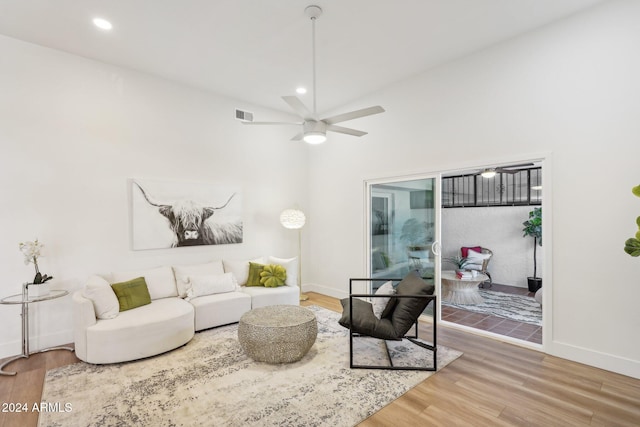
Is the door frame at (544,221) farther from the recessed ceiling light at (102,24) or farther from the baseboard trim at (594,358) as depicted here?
the recessed ceiling light at (102,24)

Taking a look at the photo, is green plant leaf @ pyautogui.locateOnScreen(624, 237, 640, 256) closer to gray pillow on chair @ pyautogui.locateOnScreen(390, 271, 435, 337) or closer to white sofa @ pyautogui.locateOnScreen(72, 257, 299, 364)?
gray pillow on chair @ pyautogui.locateOnScreen(390, 271, 435, 337)

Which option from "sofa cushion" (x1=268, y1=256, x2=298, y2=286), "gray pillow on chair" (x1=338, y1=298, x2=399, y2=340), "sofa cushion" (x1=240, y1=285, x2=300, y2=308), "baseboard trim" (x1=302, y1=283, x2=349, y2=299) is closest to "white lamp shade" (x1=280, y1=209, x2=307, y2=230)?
"sofa cushion" (x1=268, y1=256, x2=298, y2=286)

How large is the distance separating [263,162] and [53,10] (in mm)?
3286

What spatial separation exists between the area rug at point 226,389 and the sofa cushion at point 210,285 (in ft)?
2.86

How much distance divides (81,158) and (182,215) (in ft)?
→ 4.66

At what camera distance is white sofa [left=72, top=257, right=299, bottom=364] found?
10.4 ft

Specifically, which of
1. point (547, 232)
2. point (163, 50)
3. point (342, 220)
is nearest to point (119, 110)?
point (163, 50)

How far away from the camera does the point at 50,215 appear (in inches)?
145

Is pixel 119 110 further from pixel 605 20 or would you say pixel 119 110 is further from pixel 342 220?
pixel 605 20

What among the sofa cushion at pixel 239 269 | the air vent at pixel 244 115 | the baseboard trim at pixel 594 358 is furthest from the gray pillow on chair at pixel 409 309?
the air vent at pixel 244 115

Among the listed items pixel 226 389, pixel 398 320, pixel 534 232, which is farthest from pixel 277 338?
pixel 534 232

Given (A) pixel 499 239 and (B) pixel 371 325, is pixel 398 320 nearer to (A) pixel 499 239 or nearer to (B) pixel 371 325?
(B) pixel 371 325

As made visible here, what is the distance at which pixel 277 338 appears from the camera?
3.04m

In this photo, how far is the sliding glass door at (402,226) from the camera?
4512 millimetres
